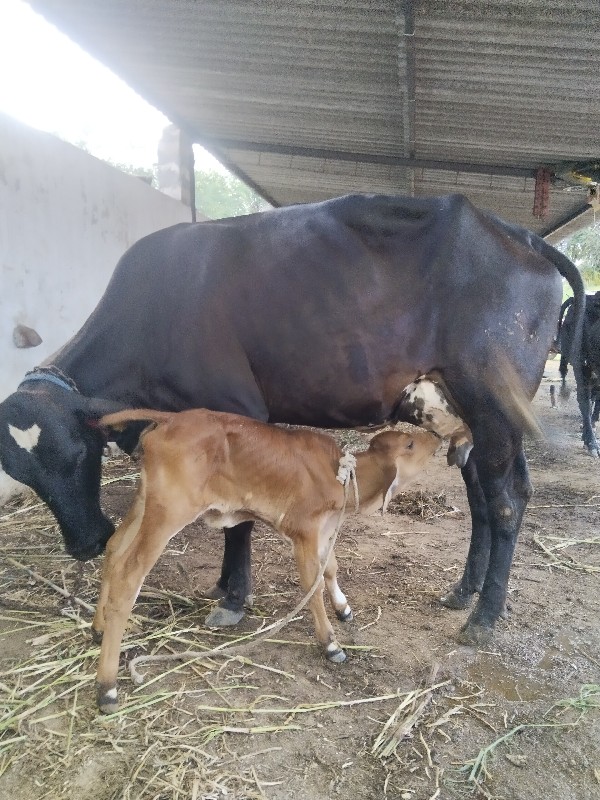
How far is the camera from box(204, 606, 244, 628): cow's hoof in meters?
3.61

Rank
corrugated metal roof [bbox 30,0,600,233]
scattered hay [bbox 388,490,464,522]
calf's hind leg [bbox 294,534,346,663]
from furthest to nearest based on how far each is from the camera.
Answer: scattered hay [bbox 388,490,464,522]
corrugated metal roof [bbox 30,0,600,233]
calf's hind leg [bbox 294,534,346,663]

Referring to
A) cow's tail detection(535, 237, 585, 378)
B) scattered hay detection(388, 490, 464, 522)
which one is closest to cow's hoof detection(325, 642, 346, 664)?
scattered hay detection(388, 490, 464, 522)

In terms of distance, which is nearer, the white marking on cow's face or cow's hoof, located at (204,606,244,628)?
the white marking on cow's face

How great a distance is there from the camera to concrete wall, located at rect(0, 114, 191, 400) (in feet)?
17.2

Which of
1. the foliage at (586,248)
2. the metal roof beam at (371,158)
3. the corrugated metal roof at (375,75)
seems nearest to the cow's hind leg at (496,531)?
the corrugated metal roof at (375,75)

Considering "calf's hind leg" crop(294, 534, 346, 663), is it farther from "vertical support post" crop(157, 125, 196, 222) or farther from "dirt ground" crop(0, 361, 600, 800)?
"vertical support post" crop(157, 125, 196, 222)

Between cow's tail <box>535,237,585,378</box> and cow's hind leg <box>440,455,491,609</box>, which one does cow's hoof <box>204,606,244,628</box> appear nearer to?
cow's hind leg <box>440,455,491,609</box>

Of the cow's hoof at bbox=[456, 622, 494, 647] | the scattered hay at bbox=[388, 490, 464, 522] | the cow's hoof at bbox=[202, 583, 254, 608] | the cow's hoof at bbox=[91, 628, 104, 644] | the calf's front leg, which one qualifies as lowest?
the scattered hay at bbox=[388, 490, 464, 522]

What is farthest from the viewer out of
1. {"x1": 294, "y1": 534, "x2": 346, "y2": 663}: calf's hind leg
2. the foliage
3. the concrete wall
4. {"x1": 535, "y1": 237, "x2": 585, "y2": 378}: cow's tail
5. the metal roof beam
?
the foliage

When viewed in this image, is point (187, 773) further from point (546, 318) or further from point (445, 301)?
point (546, 318)

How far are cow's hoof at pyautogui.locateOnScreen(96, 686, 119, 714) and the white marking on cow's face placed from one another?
4.46ft

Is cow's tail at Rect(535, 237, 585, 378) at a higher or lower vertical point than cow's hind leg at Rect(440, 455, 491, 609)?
higher

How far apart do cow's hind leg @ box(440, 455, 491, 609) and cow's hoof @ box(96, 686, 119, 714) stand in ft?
6.71

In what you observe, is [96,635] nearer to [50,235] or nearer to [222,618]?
[222,618]
